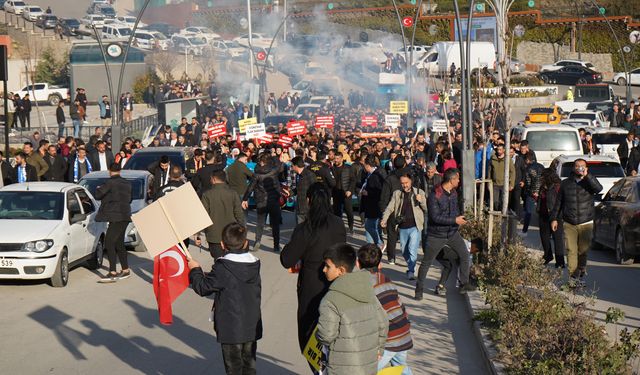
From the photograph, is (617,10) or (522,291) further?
(617,10)

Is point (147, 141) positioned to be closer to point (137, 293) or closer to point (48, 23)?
point (137, 293)

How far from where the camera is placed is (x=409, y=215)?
16.3 metres

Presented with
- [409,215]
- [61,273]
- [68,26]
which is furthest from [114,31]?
[409,215]

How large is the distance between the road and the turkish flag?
5.36 ft

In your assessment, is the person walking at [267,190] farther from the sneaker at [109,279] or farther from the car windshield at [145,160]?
the car windshield at [145,160]

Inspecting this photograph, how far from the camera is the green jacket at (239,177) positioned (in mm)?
21017

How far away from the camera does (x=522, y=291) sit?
37.6ft

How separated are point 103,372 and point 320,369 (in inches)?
138

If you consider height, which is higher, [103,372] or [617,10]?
[617,10]

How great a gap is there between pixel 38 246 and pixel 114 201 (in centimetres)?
142

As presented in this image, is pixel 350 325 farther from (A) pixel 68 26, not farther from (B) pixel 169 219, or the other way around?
(A) pixel 68 26

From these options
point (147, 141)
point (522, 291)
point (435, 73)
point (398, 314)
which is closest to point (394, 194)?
point (522, 291)

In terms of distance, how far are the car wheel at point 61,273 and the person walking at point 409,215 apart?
4517mm

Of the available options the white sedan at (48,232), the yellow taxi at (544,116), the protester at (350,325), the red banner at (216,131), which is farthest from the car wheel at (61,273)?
the yellow taxi at (544,116)
